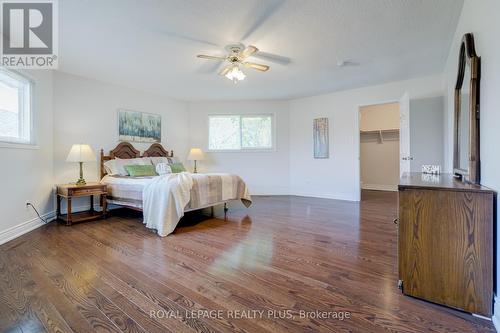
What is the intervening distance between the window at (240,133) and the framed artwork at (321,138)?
1.10 m

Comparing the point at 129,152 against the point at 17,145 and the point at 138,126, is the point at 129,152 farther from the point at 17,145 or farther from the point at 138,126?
the point at 17,145

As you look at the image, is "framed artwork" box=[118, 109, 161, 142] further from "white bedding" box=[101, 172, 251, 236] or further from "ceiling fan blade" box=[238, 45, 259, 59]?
"ceiling fan blade" box=[238, 45, 259, 59]

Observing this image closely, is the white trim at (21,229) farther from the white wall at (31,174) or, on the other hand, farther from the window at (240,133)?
the window at (240,133)

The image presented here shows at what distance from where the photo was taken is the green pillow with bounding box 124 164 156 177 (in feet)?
13.5

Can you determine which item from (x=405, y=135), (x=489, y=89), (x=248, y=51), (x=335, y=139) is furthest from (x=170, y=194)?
(x=335, y=139)

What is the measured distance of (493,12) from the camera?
1421 millimetres

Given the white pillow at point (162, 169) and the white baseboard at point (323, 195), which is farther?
the white baseboard at point (323, 195)

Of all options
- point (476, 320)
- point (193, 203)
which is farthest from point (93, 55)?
point (476, 320)

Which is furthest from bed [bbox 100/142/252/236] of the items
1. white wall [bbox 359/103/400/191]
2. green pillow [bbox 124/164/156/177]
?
white wall [bbox 359/103/400/191]

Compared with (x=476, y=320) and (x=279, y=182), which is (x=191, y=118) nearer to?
(x=279, y=182)

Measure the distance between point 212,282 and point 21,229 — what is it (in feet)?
9.10

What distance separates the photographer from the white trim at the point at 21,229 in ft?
8.49

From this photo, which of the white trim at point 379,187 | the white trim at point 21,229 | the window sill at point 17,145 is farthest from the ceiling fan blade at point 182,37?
the white trim at point 379,187

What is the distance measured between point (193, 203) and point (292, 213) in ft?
5.45
